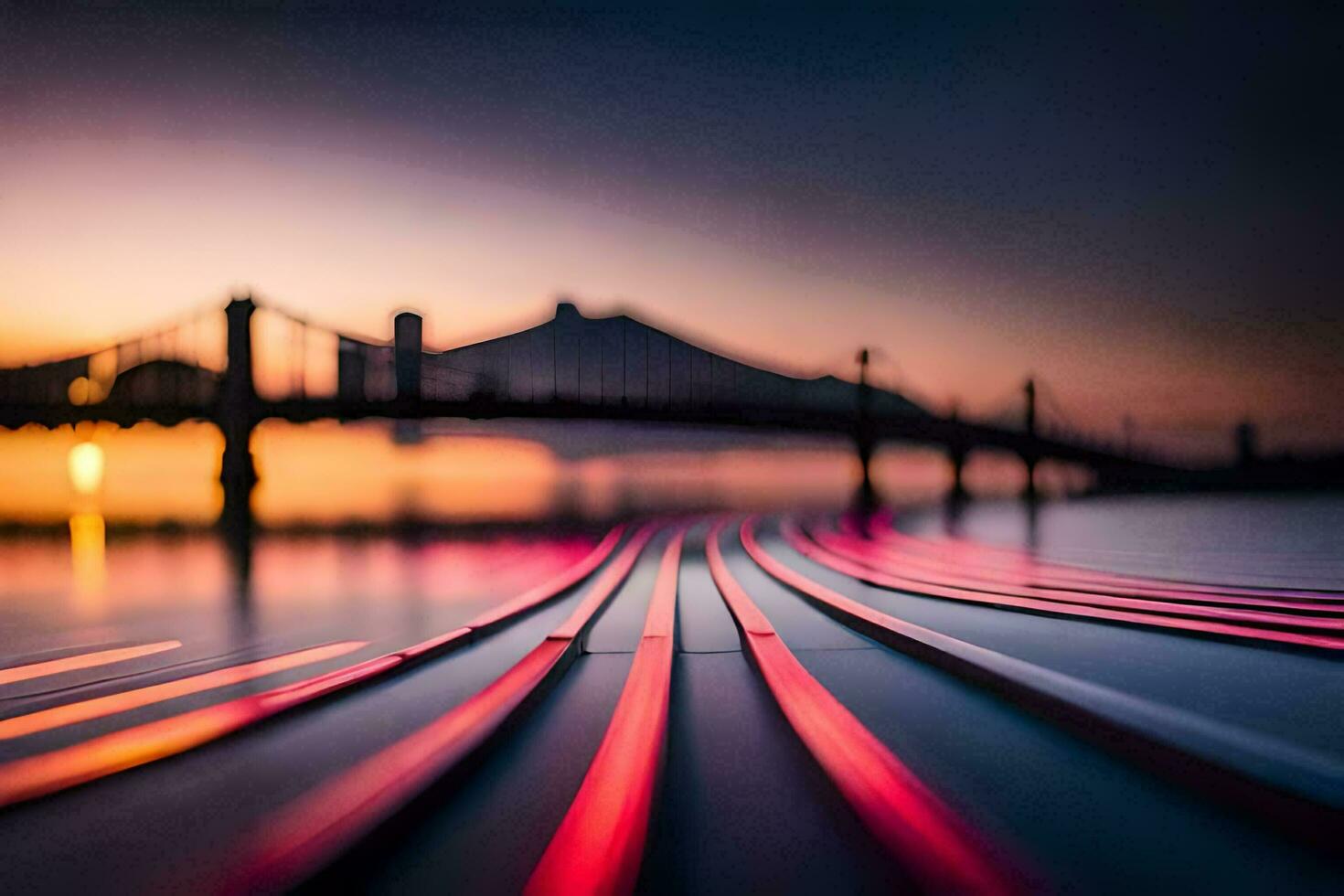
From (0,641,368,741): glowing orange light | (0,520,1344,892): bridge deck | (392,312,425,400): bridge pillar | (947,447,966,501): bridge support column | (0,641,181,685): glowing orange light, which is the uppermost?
(392,312,425,400): bridge pillar

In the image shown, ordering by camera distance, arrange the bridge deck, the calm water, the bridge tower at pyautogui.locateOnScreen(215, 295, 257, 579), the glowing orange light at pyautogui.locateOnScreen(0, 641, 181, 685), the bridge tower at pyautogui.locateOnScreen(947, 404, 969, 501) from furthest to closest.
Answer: the bridge tower at pyautogui.locateOnScreen(947, 404, 969, 501) → the bridge tower at pyautogui.locateOnScreen(215, 295, 257, 579) → the calm water → the glowing orange light at pyautogui.locateOnScreen(0, 641, 181, 685) → the bridge deck

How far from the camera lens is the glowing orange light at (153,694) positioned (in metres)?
3.80

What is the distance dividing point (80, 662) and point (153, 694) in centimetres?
177

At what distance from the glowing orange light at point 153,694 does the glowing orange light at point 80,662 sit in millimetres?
1210

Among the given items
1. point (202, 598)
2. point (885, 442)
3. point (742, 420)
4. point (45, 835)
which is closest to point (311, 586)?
point (202, 598)

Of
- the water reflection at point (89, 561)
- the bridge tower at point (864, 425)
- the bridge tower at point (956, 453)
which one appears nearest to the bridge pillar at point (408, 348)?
the water reflection at point (89, 561)

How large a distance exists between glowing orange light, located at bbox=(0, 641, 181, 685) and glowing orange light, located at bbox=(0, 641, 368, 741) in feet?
3.97

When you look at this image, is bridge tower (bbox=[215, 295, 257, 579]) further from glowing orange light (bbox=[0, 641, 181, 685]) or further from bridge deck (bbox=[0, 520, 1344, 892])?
bridge deck (bbox=[0, 520, 1344, 892])

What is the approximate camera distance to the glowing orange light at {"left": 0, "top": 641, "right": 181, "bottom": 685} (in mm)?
4996

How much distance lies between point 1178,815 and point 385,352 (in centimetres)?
5107

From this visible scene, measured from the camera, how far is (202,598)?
8242 mm

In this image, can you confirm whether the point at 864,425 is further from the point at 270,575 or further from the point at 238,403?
the point at 238,403

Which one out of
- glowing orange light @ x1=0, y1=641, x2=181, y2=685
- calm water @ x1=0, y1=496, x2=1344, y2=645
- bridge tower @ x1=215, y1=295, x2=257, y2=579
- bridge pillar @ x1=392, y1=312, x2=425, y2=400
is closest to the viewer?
glowing orange light @ x1=0, y1=641, x2=181, y2=685

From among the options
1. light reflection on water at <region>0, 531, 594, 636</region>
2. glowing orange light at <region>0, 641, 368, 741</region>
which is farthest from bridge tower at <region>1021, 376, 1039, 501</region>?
glowing orange light at <region>0, 641, 368, 741</region>
